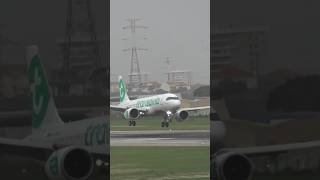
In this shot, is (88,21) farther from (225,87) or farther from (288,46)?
(288,46)

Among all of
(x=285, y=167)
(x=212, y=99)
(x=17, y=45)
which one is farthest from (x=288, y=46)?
(x=17, y=45)

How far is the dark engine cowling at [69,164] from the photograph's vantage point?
275 centimetres

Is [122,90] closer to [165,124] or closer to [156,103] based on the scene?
[165,124]

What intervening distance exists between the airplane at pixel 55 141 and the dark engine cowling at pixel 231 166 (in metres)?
0.59

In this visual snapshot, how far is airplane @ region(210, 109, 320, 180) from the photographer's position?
281 centimetres

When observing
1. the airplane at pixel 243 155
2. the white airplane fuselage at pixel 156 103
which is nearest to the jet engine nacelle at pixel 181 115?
the white airplane fuselage at pixel 156 103

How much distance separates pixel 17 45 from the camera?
9.02 feet

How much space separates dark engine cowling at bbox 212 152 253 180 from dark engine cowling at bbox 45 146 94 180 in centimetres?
67

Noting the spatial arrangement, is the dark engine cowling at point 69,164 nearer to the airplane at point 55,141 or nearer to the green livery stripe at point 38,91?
the airplane at point 55,141

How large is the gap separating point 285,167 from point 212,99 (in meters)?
0.59

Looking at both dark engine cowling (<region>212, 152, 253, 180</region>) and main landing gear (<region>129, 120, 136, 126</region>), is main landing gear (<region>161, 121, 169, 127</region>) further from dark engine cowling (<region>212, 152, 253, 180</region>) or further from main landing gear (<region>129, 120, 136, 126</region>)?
dark engine cowling (<region>212, 152, 253, 180</region>)

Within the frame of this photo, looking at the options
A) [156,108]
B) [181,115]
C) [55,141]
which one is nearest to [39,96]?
[55,141]

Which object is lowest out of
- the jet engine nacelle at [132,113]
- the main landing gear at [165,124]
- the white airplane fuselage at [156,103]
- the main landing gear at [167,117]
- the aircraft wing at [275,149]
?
the main landing gear at [165,124]

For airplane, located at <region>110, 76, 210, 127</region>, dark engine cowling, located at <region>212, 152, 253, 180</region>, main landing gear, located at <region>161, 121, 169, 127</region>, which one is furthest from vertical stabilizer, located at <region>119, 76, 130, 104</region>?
main landing gear, located at <region>161, 121, 169, 127</region>
